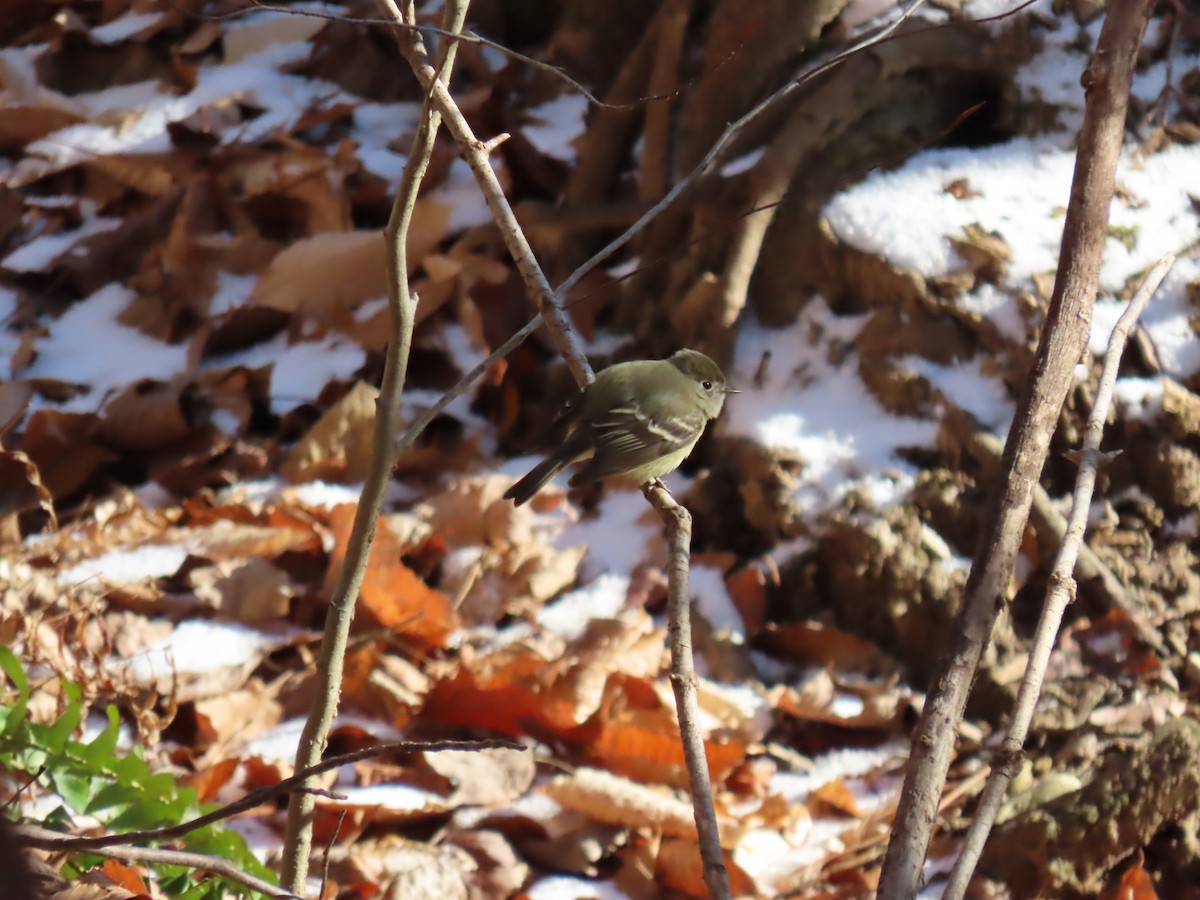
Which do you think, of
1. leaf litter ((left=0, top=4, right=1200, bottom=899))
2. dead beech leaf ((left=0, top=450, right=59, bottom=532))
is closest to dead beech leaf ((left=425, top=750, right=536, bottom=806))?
leaf litter ((left=0, top=4, right=1200, bottom=899))

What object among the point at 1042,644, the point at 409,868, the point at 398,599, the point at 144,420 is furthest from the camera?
the point at 144,420

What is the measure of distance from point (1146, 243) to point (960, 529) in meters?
0.98

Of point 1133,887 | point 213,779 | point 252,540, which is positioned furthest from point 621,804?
point 252,540

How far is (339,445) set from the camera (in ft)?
11.8

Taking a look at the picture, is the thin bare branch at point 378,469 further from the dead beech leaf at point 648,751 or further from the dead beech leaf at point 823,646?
the dead beech leaf at point 823,646

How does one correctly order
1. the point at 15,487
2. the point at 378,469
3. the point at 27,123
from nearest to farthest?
the point at 378,469
the point at 15,487
the point at 27,123

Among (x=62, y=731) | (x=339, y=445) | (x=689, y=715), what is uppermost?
(x=689, y=715)

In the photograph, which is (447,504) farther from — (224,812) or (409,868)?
(224,812)

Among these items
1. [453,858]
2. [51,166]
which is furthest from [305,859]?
[51,166]

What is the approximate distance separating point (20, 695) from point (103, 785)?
186mm

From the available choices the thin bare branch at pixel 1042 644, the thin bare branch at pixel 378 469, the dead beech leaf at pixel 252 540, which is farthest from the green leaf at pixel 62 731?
the dead beech leaf at pixel 252 540

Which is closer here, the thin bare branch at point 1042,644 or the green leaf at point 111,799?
the thin bare branch at point 1042,644

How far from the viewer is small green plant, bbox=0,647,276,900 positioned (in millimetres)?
1714

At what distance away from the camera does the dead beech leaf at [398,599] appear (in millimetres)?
2883
